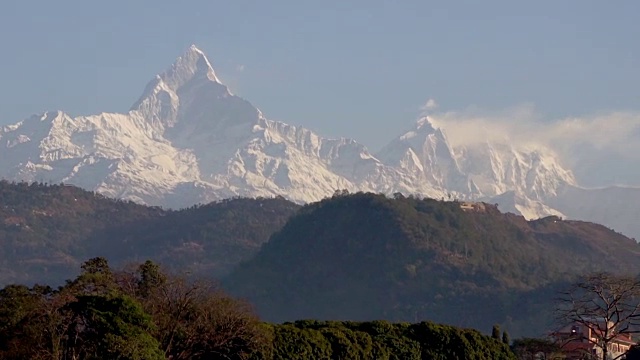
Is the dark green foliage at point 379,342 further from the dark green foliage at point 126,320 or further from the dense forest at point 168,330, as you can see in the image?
the dark green foliage at point 126,320

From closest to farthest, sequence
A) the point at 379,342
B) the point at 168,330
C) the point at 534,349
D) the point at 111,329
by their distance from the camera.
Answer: the point at 111,329
the point at 168,330
the point at 379,342
the point at 534,349

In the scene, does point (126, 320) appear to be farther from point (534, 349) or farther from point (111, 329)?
point (534, 349)

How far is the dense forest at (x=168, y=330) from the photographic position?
57.5m

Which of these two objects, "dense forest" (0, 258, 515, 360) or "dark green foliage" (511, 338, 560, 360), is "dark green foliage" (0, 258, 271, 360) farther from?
"dark green foliage" (511, 338, 560, 360)

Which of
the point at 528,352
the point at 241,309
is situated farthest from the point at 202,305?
the point at 528,352

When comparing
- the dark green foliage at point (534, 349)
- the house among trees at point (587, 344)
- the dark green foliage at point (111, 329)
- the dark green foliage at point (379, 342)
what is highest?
the house among trees at point (587, 344)

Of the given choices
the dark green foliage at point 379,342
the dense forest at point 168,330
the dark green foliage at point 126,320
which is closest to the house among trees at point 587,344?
the dark green foliage at point 379,342

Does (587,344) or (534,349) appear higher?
(587,344)

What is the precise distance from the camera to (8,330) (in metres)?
59.0

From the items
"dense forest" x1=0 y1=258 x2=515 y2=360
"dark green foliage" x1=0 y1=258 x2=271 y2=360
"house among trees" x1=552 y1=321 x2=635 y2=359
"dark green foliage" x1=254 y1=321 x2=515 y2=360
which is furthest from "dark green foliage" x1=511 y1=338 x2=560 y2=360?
"dark green foliage" x1=0 y1=258 x2=271 y2=360

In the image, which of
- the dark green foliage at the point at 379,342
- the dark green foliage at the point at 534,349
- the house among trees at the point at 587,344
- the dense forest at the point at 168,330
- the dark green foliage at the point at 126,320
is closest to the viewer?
the dark green foliage at the point at 126,320

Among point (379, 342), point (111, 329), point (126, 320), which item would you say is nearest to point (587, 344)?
point (379, 342)

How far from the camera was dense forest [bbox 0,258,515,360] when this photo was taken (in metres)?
57.5

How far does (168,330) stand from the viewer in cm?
6284
